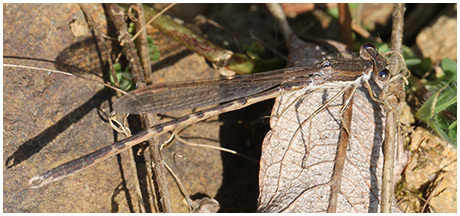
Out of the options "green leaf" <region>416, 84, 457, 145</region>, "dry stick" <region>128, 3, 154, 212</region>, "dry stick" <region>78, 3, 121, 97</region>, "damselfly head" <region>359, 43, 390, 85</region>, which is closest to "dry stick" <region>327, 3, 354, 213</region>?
"damselfly head" <region>359, 43, 390, 85</region>

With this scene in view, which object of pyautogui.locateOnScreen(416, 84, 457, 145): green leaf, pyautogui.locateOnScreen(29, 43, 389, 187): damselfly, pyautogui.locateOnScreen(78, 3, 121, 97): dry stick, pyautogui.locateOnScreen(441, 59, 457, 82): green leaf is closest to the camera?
pyautogui.locateOnScreen(29, 43, 389, 187): damselfly

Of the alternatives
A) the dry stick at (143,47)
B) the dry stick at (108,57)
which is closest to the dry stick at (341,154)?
the dry stick at (108,57)

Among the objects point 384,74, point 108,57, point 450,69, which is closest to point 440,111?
point 450,69

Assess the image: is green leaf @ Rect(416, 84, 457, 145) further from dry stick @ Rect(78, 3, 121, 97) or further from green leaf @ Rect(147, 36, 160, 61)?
dry stick @ Rect(78, 3, 121, 97)

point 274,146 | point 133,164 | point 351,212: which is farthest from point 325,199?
point 133,164

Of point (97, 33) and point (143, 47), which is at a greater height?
point (97, 33)

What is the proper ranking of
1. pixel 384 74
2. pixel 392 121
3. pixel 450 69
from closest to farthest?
pixel 392 121, pixel 384 74, pixel 450 69

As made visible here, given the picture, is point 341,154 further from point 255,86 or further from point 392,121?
point 255,86

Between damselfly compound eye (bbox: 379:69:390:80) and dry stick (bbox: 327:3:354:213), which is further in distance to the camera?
damselfly compound eye (bbox: 379:69:390:80)
